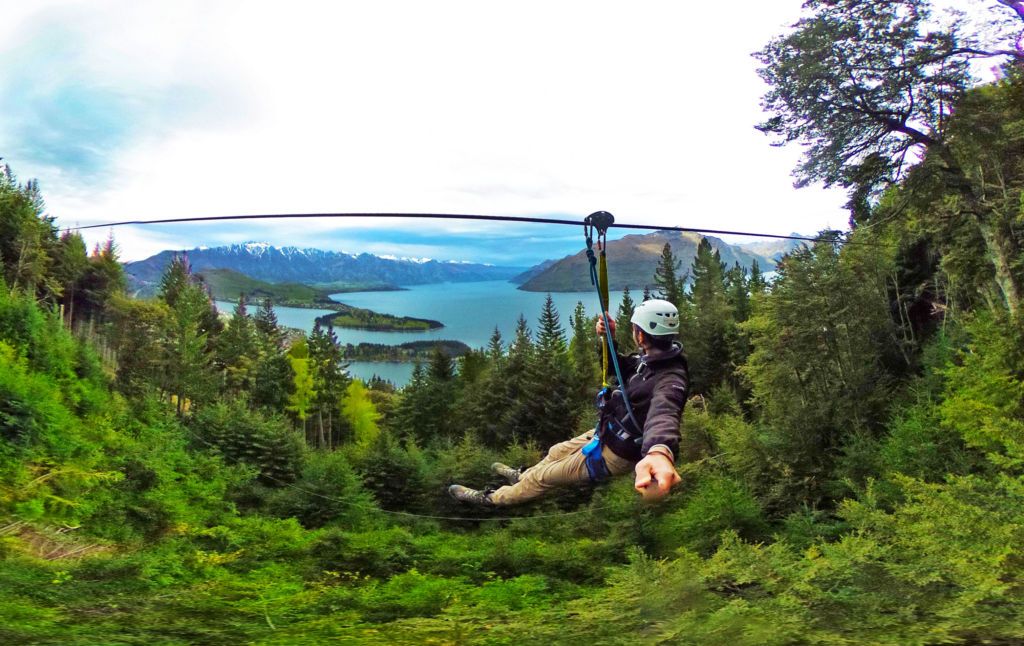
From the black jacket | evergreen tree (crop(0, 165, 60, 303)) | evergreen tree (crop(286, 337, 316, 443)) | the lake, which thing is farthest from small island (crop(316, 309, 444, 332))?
the black jacket

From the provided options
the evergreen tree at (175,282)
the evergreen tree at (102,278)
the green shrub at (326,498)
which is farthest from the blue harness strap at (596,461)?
the evergreen tree at (175,282)

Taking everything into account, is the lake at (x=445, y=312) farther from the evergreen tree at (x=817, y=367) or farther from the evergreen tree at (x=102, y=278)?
the evergreen tree at (x=817, y=367)

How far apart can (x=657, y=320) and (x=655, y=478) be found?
1227 mm

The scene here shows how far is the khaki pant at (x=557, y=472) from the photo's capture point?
406cm

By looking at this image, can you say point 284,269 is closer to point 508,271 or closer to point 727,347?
point 508,271

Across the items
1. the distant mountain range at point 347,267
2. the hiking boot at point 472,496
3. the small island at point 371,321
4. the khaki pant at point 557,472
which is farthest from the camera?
the distant mountain range at point 347,267

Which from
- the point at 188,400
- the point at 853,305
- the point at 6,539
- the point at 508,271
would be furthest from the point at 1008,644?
the point at 508,271

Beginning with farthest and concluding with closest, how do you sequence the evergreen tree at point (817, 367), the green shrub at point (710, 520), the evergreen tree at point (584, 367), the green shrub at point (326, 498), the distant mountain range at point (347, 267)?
the distant mountain range at point (347, 267) < the evergreen tree at point (584, 367) < the green shrub at point (326, 498) < the evergreen tree at point (817, 367) < the green shrub at point (710, 520)

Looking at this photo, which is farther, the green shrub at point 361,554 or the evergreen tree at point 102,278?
the evergreen tree at point 102,278

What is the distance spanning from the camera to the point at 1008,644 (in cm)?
286

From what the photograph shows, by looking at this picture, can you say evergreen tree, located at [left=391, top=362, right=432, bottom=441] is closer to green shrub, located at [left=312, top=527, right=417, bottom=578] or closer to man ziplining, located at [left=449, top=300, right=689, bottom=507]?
green shrub, located at [left=312, top=527, right=417, bottom=578]

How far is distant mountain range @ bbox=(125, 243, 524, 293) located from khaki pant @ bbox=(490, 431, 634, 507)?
121 metres

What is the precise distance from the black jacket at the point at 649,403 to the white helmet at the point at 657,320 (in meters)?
0.13

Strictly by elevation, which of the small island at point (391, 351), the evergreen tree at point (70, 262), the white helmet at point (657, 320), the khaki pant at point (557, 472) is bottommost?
the small island at point (391, 351)
